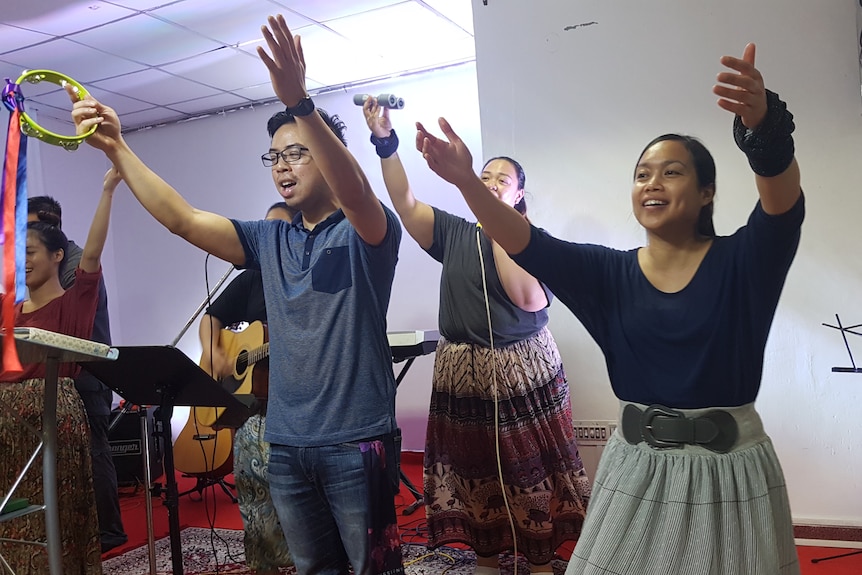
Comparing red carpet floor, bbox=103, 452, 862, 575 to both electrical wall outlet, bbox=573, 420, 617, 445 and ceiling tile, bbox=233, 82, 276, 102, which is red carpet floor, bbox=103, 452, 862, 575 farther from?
ceiling tile, bbox=233, 82, 276, 102

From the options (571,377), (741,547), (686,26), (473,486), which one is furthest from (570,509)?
(686,26)

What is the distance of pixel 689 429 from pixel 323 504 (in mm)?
789

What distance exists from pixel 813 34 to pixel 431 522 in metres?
2.65

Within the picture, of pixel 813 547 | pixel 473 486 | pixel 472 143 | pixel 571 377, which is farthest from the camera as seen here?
pixel 472 143

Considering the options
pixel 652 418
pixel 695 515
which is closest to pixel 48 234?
pixel 652 418

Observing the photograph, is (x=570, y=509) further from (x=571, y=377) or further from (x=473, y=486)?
(x=571, y=377)

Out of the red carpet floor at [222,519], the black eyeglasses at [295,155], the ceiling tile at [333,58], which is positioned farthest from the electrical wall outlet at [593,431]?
the ceiling tile at [333,58]

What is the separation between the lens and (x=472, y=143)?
5125 mm

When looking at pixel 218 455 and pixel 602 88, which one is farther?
pixel 218 455

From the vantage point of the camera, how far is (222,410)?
9.24 feet

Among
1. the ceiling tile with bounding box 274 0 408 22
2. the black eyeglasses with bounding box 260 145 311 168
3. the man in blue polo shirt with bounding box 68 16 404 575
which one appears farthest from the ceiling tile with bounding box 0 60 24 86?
the black eyeglasses with bounding box 260 145 311 168

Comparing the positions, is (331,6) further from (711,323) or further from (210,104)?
(711,323)

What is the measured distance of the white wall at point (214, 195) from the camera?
17.3ft

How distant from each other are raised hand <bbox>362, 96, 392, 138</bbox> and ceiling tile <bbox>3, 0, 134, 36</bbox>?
2877 millimetres
